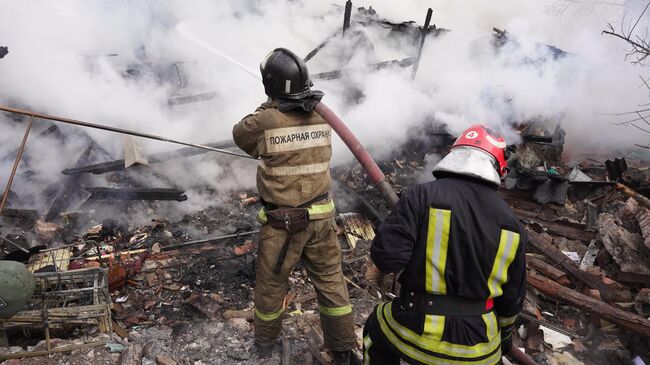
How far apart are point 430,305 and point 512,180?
17.1ft

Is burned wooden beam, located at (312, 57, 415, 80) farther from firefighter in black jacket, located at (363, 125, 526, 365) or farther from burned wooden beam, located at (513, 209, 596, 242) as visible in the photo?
firefighter in black jacket, located at (363, 125, 526, 365)

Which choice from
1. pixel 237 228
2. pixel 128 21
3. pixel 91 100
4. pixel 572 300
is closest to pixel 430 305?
pixel 572 300

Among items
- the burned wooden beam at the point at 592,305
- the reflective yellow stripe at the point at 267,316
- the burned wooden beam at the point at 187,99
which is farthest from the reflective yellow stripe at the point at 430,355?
the burned wooden beam at the point at 187,99

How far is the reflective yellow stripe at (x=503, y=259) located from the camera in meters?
2.12

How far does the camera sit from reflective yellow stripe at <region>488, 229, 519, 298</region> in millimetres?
2115

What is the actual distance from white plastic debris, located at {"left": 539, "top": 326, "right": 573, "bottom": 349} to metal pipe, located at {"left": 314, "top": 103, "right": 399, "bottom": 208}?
107 inches

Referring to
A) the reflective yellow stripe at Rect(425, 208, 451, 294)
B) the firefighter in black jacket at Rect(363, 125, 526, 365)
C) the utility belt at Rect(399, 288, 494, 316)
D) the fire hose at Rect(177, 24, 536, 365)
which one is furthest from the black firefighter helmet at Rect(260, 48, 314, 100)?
the utility belt at Rect(399, 288, 494, 316)

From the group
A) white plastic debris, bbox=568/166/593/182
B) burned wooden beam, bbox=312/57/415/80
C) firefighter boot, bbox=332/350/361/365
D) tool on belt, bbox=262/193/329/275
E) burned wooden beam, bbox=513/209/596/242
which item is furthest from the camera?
burned wooden beam, bbox=312/57/415/80

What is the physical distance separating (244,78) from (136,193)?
2751 millimetres

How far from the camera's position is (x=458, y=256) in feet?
6.98

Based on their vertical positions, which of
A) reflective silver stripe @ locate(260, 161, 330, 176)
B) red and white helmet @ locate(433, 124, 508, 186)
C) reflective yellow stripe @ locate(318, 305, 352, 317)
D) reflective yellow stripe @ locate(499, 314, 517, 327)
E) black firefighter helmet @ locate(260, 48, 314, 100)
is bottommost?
reflective yellow stripe @ locate(318, 305, 352, 317)

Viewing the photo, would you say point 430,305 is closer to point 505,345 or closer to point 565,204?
point 505,345

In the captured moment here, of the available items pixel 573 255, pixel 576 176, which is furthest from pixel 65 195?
pixel 576 176

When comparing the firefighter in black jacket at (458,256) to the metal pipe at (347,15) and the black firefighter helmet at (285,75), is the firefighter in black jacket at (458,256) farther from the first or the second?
the metal pipe at (347,15)
